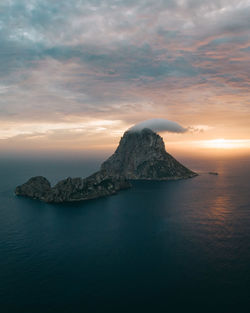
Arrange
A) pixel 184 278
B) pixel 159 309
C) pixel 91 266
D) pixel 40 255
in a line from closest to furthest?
pixel 159 309 → pixel 184 278 → pixel 91 266 → pixel 40 255

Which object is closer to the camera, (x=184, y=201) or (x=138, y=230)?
(x=138, y=230)

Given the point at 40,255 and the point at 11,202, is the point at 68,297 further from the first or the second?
the point at 11,202

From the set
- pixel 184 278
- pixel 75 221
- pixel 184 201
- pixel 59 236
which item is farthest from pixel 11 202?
pixel 184 278

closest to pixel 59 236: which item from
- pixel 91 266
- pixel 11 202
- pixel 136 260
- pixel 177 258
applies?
pixel 91 266

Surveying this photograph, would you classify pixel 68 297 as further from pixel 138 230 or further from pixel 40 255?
pixel 138 230

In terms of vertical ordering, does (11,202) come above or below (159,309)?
above

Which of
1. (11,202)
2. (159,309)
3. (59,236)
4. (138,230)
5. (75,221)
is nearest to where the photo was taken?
(159,309)
